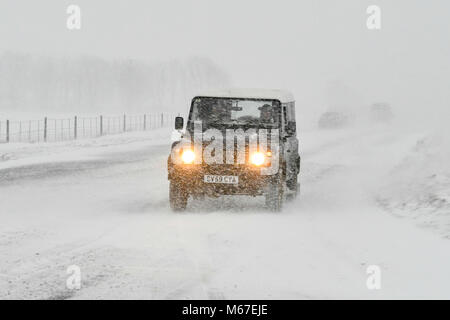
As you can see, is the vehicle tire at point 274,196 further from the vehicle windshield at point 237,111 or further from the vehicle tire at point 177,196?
the vehicle tire at point 177,196

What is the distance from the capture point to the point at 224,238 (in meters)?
8.86

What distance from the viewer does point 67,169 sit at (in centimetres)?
1847

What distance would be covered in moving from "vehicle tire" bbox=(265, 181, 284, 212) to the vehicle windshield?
1180 mm

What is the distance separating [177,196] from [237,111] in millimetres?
1881

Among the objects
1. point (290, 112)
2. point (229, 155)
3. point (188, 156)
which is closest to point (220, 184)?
point (229, 155)

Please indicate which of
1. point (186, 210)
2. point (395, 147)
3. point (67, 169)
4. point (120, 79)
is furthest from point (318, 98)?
point (186, 210)

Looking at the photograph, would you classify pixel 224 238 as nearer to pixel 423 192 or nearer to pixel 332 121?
pixel 423 192

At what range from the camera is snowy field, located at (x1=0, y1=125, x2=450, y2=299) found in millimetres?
6414

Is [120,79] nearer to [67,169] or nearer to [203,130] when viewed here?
[67,169]

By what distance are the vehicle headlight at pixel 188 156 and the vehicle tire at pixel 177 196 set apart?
0.43 meters

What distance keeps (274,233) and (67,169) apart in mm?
10517

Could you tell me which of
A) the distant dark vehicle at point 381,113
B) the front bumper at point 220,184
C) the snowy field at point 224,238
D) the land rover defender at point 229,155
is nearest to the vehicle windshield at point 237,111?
the land rover defender at point 229,155

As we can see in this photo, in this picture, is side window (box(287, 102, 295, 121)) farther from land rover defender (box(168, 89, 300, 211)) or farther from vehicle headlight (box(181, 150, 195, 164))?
vehicle headlight (box(181, 150, 195, 164))

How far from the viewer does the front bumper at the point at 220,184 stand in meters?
10.8
